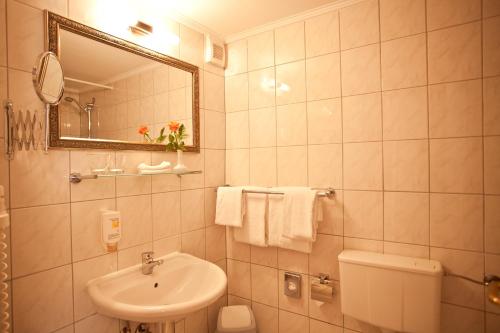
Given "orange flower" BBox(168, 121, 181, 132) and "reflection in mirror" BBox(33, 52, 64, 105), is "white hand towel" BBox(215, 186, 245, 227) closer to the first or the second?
"orange flower" BBox(168, 121, 181, 132)

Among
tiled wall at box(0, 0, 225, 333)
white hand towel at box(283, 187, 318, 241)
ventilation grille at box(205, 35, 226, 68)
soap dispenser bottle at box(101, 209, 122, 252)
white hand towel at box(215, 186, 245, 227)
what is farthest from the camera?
ventilation grille at box(205, 35, 226, 68)

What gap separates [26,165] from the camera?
1175mm

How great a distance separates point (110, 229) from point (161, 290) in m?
0.46

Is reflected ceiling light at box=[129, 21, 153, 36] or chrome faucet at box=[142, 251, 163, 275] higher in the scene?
reflected ceiling light at box=[129, 21, 153, 36]

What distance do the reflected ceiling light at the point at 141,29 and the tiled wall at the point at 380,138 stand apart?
2.32ft

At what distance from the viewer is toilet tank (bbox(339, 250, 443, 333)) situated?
4.46 ft

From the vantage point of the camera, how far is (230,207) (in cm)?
194

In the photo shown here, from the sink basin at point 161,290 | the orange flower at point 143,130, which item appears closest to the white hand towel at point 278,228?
the sink basin at point 161,290

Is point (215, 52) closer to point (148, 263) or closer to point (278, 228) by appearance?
point (278, 228)

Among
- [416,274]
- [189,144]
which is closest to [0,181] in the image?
[189,144]

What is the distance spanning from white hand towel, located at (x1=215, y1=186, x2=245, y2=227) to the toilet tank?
692mm

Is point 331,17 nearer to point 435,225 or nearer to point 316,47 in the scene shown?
point 316,47

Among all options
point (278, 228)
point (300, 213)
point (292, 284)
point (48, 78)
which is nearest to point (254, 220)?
point (278, 228)

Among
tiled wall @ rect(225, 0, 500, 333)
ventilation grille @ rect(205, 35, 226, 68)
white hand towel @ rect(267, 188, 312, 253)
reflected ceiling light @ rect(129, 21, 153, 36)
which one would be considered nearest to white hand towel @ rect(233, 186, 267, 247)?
white hand towel @ rect(267, 188, 312, 253)
